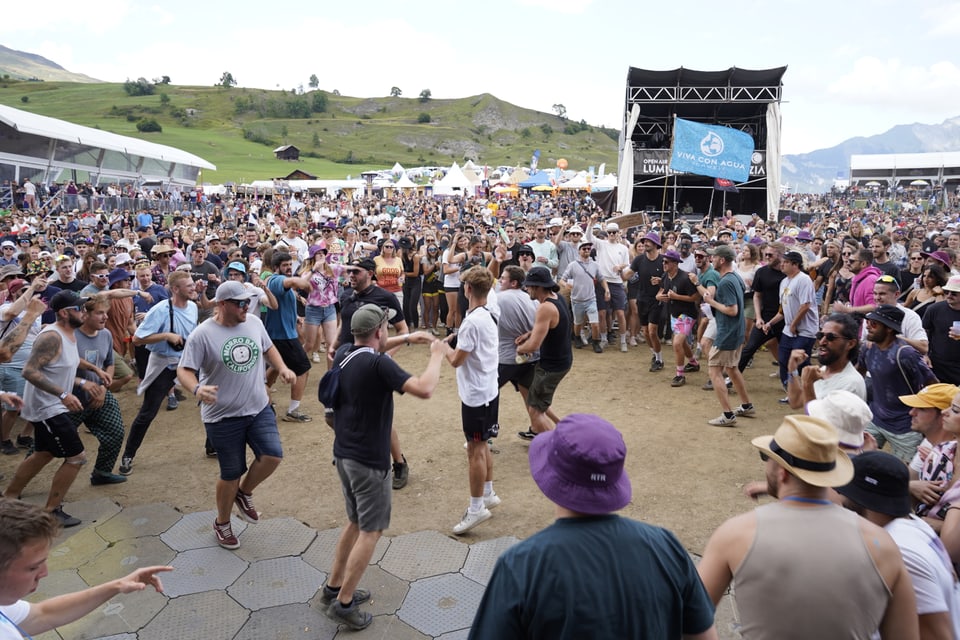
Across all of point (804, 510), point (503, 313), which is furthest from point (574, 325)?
point (804, 510)

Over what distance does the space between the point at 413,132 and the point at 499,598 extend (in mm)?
112701

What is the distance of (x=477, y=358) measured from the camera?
4348 mm

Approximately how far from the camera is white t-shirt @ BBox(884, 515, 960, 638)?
196cm

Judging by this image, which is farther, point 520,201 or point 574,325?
point 520,201

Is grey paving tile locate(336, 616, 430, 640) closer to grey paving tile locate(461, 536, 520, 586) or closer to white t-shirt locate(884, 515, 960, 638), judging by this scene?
grey paving tile locate(461, 536, 520, 586)

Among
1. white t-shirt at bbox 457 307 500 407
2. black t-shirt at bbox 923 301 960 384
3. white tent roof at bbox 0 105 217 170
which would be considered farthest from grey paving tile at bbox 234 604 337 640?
white tent roof at bbox 0 105 217 170

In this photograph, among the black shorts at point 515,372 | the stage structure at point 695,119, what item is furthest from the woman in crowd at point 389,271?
the stage structure at point 695,119

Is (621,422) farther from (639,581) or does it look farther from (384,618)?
(639,581)

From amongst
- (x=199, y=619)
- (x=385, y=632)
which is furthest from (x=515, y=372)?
(x=199, y=619)

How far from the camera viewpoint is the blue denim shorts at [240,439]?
3973mm

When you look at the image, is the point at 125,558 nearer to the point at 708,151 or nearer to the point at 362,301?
the point at 362,301

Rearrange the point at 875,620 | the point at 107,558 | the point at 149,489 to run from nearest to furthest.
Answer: the point at 875,620 < the point at 107,558 < the point at 149,489

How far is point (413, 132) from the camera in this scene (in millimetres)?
108188

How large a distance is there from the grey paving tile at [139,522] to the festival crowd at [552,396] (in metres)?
0.34
